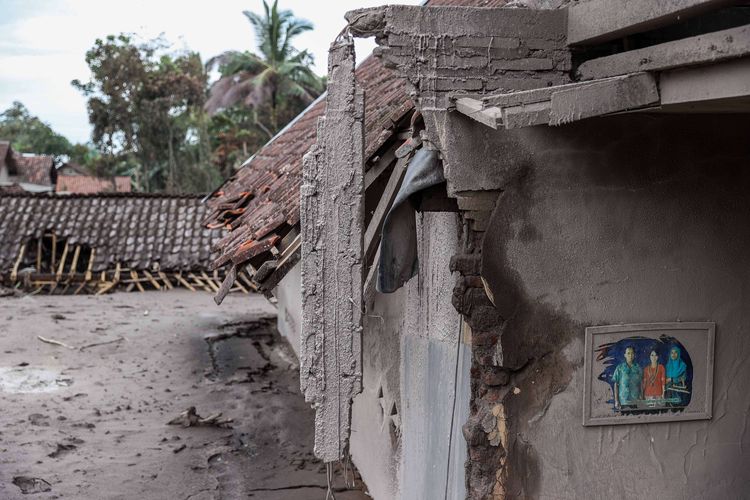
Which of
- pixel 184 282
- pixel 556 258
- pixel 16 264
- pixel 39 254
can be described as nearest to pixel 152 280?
pixel 184 282

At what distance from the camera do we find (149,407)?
1020 cm

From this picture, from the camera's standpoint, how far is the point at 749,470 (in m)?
4.37

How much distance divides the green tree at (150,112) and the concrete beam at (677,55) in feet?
92.2

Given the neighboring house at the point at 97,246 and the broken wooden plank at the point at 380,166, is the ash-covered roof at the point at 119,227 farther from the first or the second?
the broken wooden plank at the point at 380,166

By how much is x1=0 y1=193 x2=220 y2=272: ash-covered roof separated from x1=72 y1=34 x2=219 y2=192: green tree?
10113mm

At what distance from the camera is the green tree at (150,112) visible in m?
29.8

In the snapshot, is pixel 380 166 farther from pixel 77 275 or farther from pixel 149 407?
pixel 77 275

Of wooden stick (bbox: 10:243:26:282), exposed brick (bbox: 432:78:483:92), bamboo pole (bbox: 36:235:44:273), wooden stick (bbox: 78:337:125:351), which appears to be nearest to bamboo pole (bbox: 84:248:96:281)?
bamboo pole (bbox: 36:235:44:273)

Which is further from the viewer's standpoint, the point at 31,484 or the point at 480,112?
the point at 31,484

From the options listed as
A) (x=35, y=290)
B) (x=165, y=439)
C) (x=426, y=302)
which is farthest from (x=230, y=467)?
(x=35, y=290)

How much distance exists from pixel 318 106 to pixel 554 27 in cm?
822

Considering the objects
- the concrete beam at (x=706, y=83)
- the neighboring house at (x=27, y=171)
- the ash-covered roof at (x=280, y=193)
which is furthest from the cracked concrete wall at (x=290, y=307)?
the neighboring house at (x=27, y=171)

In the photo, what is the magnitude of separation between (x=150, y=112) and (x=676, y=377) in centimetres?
2866

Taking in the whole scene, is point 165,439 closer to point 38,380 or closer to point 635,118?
point 38,380
